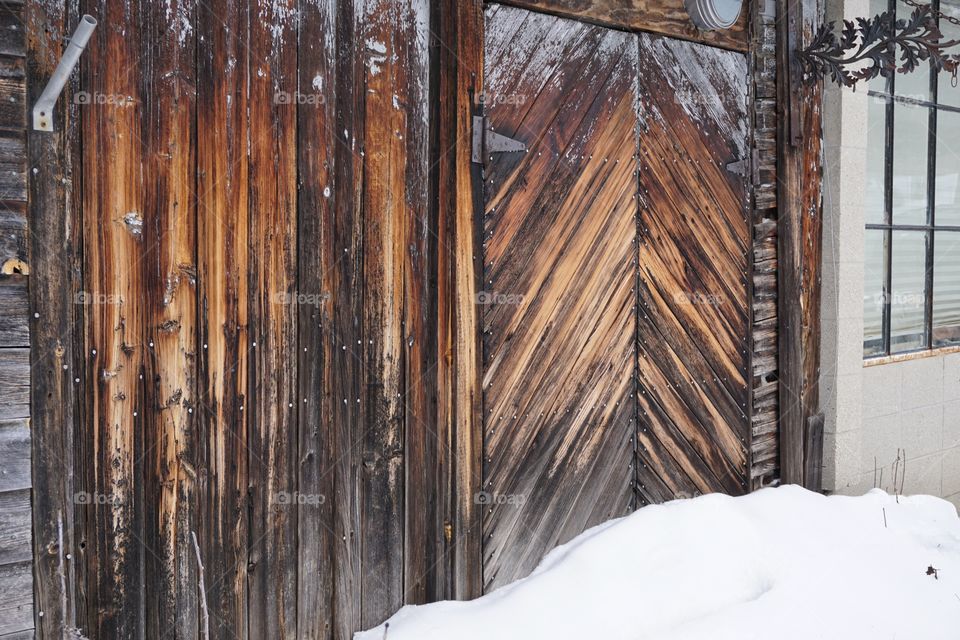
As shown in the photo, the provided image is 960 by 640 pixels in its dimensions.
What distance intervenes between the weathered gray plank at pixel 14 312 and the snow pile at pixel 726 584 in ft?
5.23

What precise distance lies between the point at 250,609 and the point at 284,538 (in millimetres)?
255

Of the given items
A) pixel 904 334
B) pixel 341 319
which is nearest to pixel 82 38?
pixel 341 319

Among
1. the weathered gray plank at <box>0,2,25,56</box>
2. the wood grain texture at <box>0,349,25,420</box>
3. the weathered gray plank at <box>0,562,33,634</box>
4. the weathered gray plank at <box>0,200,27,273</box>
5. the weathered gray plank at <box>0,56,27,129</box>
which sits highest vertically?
the weathered gray plank at <box>0,2,25,56</box>

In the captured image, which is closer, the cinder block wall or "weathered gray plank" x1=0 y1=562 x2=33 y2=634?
"weathered gray plank" x1=0 y1=562 x2=33 y2=634

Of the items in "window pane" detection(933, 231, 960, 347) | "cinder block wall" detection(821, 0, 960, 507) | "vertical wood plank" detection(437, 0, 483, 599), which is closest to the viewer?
"vertical wood plank" detection(437, 0, 483, 599)

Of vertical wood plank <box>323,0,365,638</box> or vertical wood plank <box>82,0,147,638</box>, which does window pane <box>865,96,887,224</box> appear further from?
vertical wood plank <box>82,0,147,638</box>

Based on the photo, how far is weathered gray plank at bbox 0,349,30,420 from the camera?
2.20 meters

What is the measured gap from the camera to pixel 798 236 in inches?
168

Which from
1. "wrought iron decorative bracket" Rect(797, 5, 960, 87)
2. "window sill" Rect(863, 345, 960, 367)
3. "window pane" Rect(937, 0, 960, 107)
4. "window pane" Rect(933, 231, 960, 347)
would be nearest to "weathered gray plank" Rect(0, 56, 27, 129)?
"wrought iron decorative bracket" Rect(797, 5, 960, 87)

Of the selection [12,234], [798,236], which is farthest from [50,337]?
[798,236]

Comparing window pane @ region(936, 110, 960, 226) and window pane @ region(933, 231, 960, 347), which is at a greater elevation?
window pane @ region(936, 110, 960, 226)

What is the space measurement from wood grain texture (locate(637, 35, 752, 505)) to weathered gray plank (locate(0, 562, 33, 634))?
2565 mm

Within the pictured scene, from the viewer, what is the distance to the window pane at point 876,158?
4809mm

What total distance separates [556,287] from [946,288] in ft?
11.4
